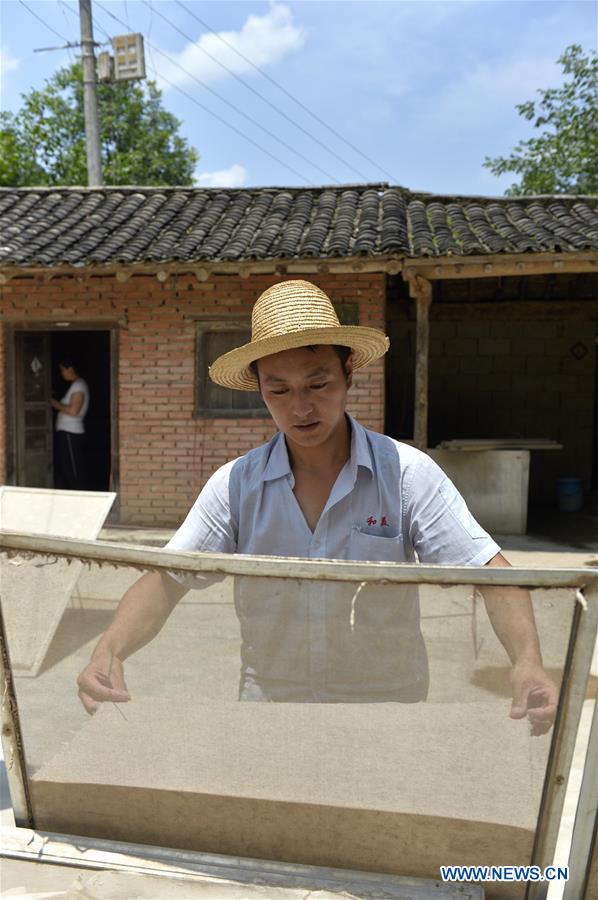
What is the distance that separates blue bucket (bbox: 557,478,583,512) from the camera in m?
11.0

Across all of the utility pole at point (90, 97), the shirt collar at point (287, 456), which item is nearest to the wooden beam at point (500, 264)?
the shirt collar at point (287, 456)

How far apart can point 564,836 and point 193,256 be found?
6.40 metres

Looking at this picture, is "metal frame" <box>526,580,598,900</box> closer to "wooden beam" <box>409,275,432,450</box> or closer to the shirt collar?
the shirt collar

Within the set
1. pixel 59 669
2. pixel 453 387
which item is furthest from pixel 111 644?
pixel 453 387

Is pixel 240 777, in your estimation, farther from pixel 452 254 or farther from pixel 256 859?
pixel 452 254

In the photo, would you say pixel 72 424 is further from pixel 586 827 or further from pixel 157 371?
pixel 586 827

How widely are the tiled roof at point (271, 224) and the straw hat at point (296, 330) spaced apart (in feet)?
18.9

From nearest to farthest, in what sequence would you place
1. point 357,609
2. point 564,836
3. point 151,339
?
1. point 357,609
2. point 564,836
3. point 151,339

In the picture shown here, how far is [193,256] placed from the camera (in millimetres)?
7879

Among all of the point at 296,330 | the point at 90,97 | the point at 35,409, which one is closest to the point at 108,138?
the point at 90,97

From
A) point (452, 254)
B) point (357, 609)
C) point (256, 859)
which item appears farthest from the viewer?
point (452, 254)

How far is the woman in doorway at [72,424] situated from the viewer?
9.11 metres

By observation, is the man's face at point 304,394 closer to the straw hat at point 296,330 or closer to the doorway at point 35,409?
the straw hat at point 296,330

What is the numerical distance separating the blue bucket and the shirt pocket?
32.4ft
